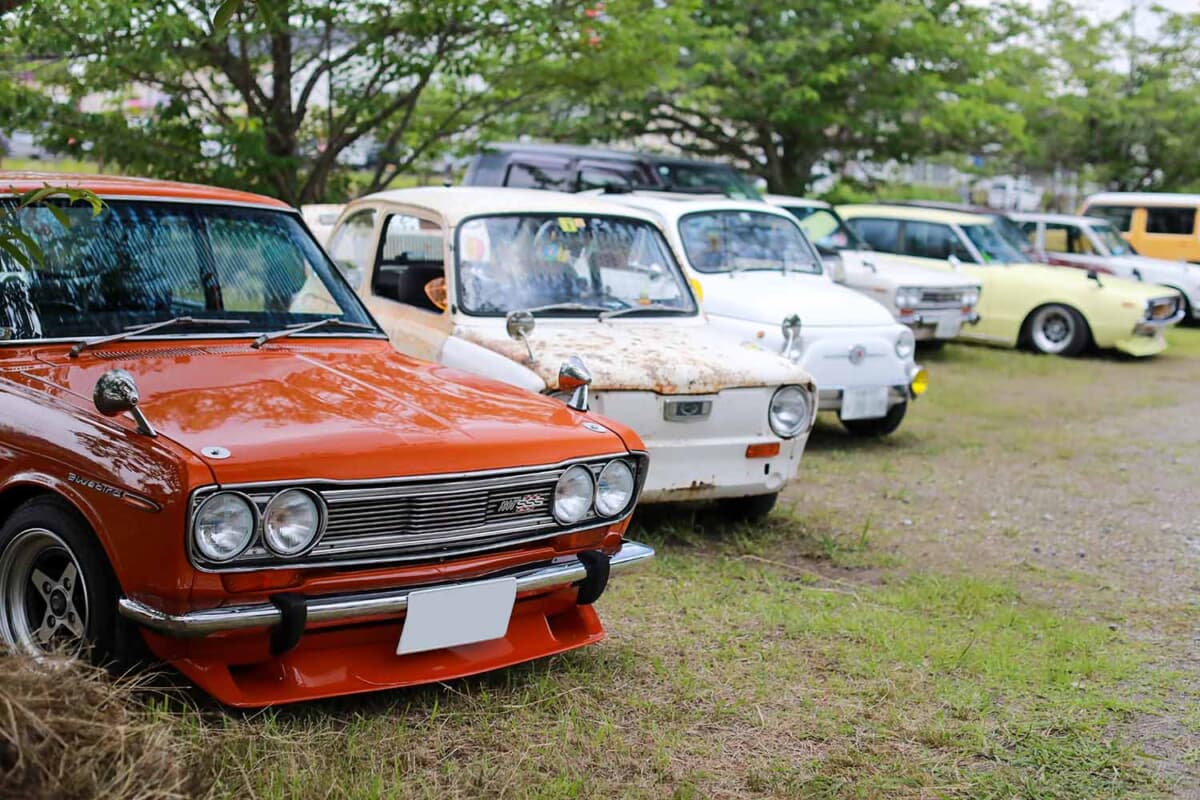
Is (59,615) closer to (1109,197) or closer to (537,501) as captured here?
(537,501)

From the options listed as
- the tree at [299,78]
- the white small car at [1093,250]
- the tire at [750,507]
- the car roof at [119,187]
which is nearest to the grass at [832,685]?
the tire at [750,507]

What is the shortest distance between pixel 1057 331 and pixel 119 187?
498 inches

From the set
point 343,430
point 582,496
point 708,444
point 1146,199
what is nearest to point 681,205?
point 708,444

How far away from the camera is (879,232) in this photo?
15.5 meters

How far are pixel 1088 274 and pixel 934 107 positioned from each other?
16.3 ft

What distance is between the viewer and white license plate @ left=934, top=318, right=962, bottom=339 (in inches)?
532

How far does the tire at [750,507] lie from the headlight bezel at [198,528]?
369 cm

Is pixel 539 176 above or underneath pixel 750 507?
above

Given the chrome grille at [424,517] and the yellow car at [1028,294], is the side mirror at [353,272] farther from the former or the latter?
the yellow car at [1028,294]

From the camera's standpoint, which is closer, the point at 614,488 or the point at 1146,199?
the point at 614,488

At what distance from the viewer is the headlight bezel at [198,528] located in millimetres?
3381

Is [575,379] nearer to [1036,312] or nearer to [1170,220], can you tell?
[1036,312]

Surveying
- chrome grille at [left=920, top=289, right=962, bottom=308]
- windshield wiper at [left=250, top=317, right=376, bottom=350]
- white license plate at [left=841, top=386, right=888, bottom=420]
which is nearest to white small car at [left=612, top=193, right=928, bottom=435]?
white license plate at [left=841, top=386, right=888, bottom=420]

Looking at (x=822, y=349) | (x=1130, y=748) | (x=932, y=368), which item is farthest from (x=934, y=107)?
(x=1130, y=748)
